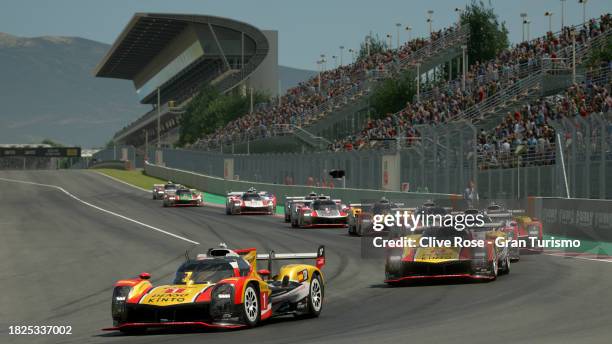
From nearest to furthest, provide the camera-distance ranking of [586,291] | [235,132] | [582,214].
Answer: [586,291]
[582,214]
[235,132]

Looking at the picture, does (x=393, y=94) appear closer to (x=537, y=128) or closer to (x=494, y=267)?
(x=537, y=128)

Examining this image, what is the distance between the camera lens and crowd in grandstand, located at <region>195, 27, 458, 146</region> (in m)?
83.9

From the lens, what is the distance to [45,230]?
4200 cm

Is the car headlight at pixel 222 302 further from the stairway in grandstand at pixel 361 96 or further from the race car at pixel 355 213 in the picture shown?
the stairway in grandstand at pixel 361 96

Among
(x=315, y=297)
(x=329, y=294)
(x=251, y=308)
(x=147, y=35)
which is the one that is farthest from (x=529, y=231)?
(x=147, y=35)

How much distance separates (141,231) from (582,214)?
55.3 feet

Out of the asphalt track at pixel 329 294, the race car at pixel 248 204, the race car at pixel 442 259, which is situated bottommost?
the asphalt track at pixel 329 294

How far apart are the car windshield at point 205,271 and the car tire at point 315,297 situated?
51.1 inches

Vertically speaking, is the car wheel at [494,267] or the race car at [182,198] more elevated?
the race car at [182,198]

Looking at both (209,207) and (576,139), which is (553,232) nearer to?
(576,139)

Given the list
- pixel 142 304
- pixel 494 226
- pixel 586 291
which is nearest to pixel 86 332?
pixel 142 304

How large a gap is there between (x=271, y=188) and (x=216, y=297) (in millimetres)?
48776

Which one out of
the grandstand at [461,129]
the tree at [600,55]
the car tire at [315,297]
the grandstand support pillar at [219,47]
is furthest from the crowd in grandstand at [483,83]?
the grandstand support pillar at [219,47]

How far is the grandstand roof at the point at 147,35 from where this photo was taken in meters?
134
